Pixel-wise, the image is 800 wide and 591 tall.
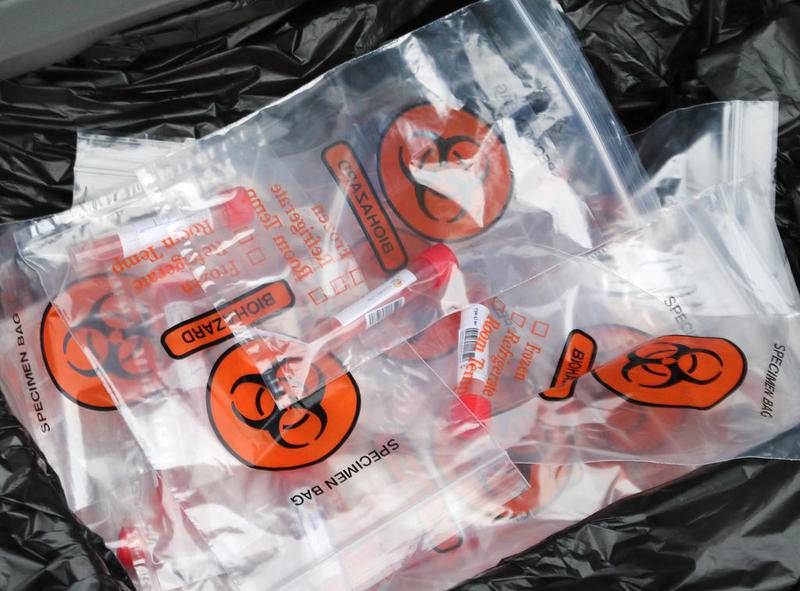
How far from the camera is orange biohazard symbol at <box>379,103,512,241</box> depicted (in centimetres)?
77

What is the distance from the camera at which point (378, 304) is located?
0.71 meters

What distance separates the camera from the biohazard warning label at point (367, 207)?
762 mm

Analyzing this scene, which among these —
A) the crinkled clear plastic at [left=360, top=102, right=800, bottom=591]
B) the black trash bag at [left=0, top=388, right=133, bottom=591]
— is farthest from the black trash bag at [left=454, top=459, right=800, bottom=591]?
the black trash bag at [left=0, top=388, right=133, bottom=591]

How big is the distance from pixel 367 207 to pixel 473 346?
17 centimetres

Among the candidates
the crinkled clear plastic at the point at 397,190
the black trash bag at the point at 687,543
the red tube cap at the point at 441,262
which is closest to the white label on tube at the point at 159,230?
the crinkled clear plastic at the point at 397,190

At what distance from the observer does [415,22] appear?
0.85 metres

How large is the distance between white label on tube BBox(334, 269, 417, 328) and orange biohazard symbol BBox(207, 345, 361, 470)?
44mm

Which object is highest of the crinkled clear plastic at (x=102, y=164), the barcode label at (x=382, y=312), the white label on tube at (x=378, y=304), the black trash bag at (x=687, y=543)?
the crinkled clear plastic at (x=102, y=164)

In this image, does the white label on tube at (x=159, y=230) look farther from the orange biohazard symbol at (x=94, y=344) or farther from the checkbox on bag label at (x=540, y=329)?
the checkbox on bag label at (x=540, y=329)

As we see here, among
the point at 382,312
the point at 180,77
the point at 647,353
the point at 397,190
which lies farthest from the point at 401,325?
the point at 180,77

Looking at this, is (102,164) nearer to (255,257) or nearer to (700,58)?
(255,257)

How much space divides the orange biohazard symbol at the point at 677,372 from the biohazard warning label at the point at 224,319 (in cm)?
32

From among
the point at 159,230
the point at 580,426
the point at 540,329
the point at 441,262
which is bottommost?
the point at 580,426

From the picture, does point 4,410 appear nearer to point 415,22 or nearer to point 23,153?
point 23,153
